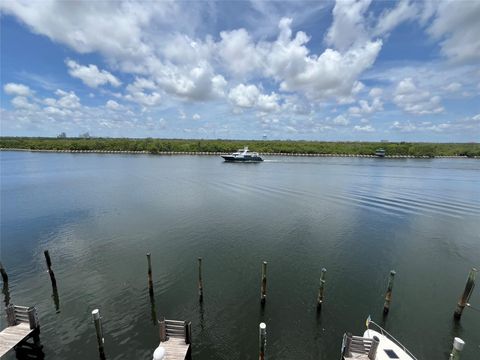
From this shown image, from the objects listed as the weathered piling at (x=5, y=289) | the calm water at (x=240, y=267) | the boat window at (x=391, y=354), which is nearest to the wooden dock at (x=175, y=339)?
the calm water at (x=240, y=267)

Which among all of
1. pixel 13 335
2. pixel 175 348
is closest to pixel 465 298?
pixel 175 348

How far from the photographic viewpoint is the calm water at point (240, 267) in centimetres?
1409

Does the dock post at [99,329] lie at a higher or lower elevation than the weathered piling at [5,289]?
higher

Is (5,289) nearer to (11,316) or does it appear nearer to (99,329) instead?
(11,316)

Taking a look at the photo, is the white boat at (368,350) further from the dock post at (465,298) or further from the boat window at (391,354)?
the dock post at (465,298)

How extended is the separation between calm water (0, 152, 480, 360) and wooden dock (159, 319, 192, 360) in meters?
1.53

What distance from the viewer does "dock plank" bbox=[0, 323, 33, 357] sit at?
11814 mm

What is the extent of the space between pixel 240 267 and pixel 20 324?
46.3ft

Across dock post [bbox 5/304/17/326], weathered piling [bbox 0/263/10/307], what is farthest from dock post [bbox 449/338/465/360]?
weathered piling [bbox 0/263/10/307]

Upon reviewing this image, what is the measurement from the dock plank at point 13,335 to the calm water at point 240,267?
1.40m

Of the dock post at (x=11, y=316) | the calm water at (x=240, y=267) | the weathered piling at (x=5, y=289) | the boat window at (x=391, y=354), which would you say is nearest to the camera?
the boat window at (x=391, y=354)

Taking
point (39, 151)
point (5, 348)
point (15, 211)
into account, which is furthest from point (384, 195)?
point (39, 151)

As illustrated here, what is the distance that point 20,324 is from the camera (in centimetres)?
1326

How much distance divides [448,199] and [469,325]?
4020 cm
